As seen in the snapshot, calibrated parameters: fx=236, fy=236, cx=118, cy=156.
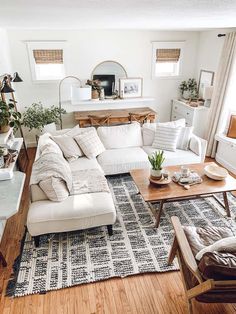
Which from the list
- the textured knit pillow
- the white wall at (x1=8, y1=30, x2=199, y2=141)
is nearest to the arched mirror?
the white wall at (x1=8, y1=30, x2=199, y2=141)

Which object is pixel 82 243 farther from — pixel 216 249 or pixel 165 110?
pixel 165 110

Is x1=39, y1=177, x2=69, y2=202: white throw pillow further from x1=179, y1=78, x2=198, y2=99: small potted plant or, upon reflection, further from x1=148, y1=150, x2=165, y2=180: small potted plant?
x1=179, y1=78, x2=198, y2=99: small potted plant

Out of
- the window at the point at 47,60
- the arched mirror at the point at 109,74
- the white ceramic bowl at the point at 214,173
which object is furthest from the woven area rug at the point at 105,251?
the window at the point at 47,60

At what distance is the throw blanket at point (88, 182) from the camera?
2777 mm

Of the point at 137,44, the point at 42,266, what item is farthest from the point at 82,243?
the point at 137,44

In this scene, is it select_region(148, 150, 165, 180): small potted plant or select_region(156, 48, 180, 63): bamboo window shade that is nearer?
select_region(148, 150, 165, 180): small potted plant

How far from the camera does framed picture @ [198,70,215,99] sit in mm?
4984

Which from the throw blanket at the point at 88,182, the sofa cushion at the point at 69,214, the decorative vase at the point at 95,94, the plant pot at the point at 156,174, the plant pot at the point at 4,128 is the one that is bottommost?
the sofa cushion at the point at 69,214

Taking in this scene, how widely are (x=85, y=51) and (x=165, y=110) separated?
2.31m

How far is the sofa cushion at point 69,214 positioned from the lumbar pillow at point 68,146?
1082mm

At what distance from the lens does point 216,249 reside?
1.64 meters

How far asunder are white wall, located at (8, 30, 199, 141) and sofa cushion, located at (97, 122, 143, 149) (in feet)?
5.72

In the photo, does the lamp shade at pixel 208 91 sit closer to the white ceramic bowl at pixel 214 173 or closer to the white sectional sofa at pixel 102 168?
the white sectional sofa at pixel 102 168

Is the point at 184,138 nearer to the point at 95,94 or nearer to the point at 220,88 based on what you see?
the point at 220,88
